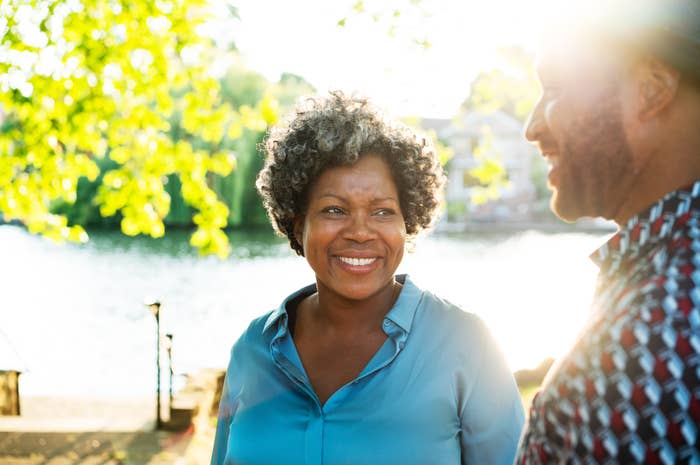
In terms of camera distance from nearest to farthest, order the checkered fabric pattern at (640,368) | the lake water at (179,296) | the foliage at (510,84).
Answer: the checkered fabric pattern at (640,368)
the foliage at (510,84)
the lake water at (179,296)

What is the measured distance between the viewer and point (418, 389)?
1989 mm

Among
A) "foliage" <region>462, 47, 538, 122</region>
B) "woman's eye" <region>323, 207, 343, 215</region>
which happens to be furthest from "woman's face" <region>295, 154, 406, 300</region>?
"foliage" <region>462, 47, 538, 122</region>

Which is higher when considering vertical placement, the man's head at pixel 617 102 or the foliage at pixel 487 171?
the man's head at pixel 617 102

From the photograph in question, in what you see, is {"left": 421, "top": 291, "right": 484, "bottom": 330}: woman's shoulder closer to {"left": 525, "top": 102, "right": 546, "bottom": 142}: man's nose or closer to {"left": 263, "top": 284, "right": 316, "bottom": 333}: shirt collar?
{"left": 263, "top": 284, "right": 316, "bottom": 333}: shirt collar

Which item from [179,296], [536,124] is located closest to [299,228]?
[536,124]

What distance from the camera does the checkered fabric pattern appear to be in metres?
0.92

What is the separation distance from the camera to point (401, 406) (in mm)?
1964

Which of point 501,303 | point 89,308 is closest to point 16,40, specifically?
point 89,308

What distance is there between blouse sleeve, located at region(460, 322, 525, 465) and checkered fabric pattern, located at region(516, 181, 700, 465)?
91 cm

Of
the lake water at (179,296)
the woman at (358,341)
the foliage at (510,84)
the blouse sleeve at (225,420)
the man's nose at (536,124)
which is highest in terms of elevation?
the foliage at (510,84)

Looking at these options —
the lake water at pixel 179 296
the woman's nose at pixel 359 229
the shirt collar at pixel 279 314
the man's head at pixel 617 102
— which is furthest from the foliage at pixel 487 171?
the man's head at pixel 617 102

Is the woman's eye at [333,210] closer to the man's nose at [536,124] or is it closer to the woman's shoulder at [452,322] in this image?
the woman's shoulder at [452,322]

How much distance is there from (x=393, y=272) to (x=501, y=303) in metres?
18.8

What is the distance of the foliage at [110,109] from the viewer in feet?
21.3
